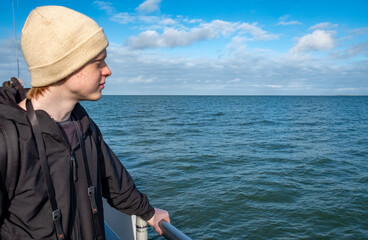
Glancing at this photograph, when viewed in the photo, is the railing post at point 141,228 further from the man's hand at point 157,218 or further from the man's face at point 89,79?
the man's face at point 89,79

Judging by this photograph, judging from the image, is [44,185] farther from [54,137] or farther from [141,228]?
[141,228]

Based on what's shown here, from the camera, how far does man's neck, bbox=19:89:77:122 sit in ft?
4.71

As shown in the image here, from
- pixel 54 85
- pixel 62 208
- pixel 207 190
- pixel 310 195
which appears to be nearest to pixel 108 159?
pixel 62 208

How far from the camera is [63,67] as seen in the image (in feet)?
4.52

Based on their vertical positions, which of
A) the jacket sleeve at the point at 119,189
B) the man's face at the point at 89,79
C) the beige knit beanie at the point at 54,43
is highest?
the beige knit beanie at the point at 54,43

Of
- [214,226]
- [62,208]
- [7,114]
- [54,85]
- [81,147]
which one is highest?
[54,85]

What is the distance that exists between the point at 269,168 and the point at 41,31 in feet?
40.3

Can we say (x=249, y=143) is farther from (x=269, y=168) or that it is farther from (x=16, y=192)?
(x=16, y=192)

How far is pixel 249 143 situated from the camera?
1869 centimetres

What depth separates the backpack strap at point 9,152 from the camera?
1.15 metres

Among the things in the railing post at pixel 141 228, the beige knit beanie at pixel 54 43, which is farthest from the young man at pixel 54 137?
the railing post at pixel 141 228

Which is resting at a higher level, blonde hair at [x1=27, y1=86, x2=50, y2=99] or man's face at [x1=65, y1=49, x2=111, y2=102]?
man's face at [x1=65, y1=49, x2=111, y2=102]

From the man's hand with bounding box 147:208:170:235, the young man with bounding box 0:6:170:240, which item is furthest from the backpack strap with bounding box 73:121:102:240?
the man's hand with bounding box 147:208:170:235

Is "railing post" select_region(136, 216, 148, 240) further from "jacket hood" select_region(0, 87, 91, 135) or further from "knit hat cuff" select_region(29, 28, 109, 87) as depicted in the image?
"knit hat cuff" select_region(29, 28, 109, 87)
